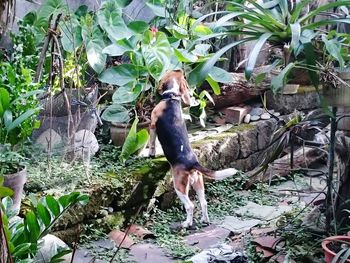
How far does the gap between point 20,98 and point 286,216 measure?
1.37m

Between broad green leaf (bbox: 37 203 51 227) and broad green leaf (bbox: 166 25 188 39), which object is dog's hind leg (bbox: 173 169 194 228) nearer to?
broad green leaf (bbox: 166 25 188 39)

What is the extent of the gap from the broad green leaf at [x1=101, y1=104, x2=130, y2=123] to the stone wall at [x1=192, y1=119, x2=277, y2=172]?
1.85ft

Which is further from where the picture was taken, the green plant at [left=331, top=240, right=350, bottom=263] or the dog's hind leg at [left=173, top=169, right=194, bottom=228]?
the dog's hind leg at [left=173, top=169, right=194, bottom=228]

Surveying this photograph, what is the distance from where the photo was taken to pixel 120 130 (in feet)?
11.2

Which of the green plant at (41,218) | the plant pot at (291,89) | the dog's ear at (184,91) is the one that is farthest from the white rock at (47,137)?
the plant pot at (291,89)

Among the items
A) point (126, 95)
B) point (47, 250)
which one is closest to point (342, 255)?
point (47, 250)

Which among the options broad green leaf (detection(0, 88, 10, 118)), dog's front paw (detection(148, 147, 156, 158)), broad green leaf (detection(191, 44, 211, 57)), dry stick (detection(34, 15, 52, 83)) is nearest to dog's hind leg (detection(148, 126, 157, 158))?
dog's front paw (detection(148, 147, 156, 158))

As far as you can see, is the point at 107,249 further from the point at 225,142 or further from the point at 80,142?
the point at 225,142

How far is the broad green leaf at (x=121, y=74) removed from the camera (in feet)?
10.6

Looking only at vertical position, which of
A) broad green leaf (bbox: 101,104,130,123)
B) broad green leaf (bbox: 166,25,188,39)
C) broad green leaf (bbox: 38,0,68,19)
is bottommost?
broad green leaf (bbox: 101,104,130,123)

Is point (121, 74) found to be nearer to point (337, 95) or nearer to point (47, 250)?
point (47, 250)

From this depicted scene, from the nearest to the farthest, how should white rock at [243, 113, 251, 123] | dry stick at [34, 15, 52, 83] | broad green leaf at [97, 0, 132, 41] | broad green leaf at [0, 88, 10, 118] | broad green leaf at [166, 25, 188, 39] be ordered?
broad green leaf at [0, 88, 10, 118]
dry stick at [34, 15, 52, 83]
broad green leaf at [97, 0, 132, 41]
broad green leaf at [166, 25, 188, 39]
white rock at [243, 113, 251, 123]

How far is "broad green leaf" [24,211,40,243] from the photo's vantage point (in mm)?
1697

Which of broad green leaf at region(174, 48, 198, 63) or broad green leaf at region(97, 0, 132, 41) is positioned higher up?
broad green leaf at region(97, 0, 132, 41)
